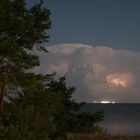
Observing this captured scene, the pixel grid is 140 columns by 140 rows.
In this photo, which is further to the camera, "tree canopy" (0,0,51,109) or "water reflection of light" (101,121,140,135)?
"water reflection of light" (101,121,140,135)

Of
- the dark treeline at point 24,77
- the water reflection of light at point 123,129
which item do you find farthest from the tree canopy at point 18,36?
the water reflection of light at point 123,129

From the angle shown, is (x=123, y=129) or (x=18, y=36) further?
(x=123, y=129)

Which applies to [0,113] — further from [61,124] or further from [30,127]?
[61,124]

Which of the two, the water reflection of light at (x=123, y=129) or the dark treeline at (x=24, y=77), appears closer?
the dark treeline at (x=24, y=77)

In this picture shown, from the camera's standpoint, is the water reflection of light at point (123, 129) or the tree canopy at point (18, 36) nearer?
the tree canopy at point (18, 36)

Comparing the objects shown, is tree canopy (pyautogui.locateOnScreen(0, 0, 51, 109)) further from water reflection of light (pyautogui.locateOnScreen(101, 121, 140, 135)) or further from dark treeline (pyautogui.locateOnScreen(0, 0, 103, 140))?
water reflection of light (pyautogui.locateOnScreen(101, 121, 140, 135))

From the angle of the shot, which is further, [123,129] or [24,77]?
[123,129]

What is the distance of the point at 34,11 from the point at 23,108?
704 cm

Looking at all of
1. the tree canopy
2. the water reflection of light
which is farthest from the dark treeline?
the water reflection of light

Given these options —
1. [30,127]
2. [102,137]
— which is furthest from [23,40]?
[102,137]

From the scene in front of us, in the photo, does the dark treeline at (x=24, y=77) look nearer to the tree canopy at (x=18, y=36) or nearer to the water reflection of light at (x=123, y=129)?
the tree canopy at (x=18, y=36)

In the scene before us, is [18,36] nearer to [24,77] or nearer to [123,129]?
[24,77]

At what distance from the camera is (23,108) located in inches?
1244

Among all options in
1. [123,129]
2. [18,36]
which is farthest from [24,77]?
[123,129]
